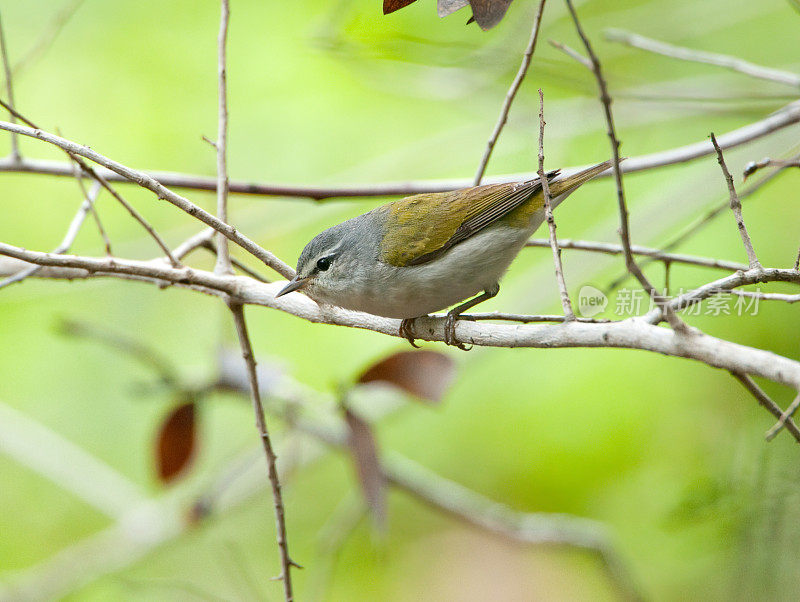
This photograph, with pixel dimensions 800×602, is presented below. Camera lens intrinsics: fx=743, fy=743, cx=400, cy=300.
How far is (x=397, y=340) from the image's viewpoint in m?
6.00

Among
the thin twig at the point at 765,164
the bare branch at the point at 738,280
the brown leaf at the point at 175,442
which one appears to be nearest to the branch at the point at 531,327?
the bare branch at the point at 738,280

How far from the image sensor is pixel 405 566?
5.55 metres

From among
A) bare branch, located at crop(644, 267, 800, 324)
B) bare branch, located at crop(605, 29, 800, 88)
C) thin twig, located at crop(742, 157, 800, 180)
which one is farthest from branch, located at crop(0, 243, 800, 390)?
bare branch, located at crop(605, 29, 800, 88)

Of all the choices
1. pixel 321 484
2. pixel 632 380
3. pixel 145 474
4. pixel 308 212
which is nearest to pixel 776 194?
pixel 632 380

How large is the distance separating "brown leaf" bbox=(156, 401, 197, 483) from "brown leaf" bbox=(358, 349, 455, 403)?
1.18 metres

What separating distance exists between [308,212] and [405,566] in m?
3.03

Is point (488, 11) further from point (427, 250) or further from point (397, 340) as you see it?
point (397, 340)

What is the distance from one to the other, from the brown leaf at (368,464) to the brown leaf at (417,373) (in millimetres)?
221

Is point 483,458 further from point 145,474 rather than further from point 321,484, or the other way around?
point 145,474

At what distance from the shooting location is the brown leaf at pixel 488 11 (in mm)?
2014

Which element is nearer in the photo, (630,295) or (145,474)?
(630,295)

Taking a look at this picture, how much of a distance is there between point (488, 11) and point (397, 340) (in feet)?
13.6

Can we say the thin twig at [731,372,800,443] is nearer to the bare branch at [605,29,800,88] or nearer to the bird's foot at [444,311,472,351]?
the bird's foot at [444,311,472,351]

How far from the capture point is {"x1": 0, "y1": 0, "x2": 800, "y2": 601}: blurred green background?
486cm
